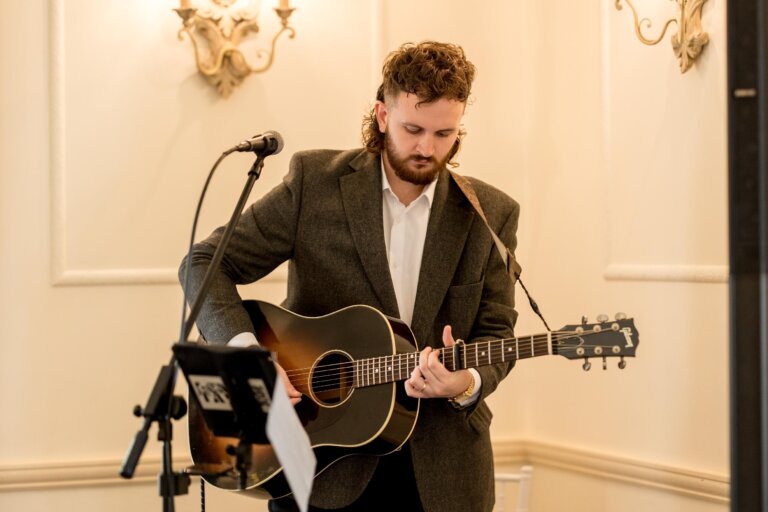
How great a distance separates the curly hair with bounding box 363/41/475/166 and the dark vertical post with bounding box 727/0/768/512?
0.95 meters

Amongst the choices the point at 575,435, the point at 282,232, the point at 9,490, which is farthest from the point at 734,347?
the point at 9,490

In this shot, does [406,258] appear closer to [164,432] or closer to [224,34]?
[164,432]

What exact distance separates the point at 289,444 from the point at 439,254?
925 millimetres

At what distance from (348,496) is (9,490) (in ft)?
4.47

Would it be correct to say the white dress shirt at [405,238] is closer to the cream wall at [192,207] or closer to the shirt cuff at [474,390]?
the shirt cuff at [474,390]

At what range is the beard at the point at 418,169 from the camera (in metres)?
2.35

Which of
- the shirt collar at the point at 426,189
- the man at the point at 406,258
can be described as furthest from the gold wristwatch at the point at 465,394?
Result: the shirt collar at the point at 426,189

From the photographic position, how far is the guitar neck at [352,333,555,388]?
6.72 ft

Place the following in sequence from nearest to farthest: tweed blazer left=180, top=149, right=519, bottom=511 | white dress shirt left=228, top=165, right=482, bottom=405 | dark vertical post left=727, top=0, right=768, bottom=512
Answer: dark vertical post left=727, top=0, right=768, bottom=512 → tweed blazer left=180, top=149, right=519, bottom=511 → white dress shirt left=228, top=165, right=482, bottom=405

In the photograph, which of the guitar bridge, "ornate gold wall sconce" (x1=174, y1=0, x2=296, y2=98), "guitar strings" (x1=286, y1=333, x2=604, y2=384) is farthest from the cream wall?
the guitar bridge

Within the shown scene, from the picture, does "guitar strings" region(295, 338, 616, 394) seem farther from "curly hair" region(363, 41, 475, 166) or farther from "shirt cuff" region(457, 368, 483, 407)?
"curly hair" region(363, 41, 475, 166)

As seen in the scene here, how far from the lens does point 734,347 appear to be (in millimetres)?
1463

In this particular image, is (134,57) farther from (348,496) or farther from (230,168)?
(348,496)

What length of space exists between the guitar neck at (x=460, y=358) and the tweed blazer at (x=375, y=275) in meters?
0.13
